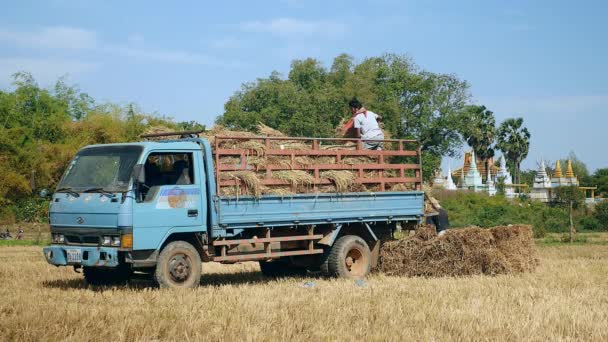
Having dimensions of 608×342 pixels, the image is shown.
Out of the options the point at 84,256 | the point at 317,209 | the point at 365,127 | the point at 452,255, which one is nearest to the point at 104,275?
the point at 84,256

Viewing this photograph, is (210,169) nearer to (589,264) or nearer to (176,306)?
(176,306)

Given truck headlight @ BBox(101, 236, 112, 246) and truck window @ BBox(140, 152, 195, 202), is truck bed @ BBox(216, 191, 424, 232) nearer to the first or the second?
truck window @ BBox(140, 152, 195, 202)

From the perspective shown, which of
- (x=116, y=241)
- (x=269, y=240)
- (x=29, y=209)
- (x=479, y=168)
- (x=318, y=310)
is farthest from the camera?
(x=479, y=168)

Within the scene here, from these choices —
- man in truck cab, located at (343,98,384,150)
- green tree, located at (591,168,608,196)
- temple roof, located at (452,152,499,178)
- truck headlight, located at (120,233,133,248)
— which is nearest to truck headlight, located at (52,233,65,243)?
truck headlight, located at (120,233,133,248)

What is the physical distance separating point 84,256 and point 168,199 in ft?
5.14

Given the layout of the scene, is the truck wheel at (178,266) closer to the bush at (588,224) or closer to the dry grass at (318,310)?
the dry grass at (318,310)

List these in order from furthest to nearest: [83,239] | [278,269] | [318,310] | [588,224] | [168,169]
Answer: [588,224]
[278,269]
[168,169]
[83,239]
[318,310]

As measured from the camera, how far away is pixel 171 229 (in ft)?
46.3

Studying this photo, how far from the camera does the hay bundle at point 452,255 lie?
55.6ft

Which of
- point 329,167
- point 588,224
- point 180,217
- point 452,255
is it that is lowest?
point 588,224

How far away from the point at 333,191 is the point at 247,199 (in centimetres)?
206

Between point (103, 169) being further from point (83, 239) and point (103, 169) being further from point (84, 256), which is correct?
point (84, 256)

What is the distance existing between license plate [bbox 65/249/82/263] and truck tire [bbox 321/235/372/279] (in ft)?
16.2

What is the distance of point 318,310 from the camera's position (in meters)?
11.4
